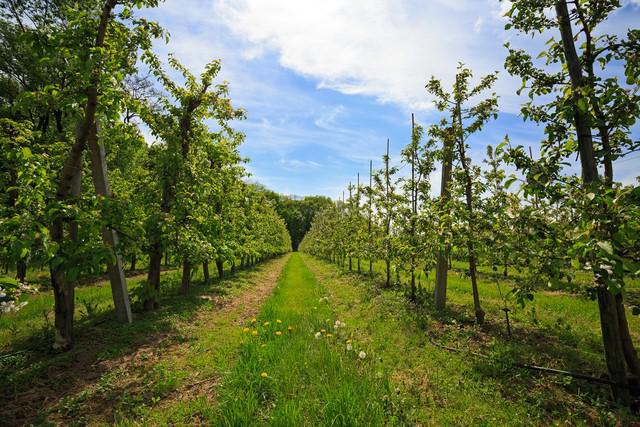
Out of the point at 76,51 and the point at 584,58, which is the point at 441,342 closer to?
the point at 584,58

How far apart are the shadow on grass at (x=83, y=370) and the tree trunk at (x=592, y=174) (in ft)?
23.1

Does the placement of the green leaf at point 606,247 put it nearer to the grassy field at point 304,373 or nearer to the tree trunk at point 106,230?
the grassy field at point 304,373

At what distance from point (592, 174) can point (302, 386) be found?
5489mm

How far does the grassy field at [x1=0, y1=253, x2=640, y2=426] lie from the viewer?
14.4 feet

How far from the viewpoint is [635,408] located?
4.49 metres

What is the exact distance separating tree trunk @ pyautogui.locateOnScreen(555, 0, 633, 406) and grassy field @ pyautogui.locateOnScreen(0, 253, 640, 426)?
489 mm

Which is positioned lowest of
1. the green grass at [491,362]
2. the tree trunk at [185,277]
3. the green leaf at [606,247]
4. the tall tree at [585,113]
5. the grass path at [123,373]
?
the grass path at [123,373]

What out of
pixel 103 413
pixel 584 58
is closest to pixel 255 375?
pixel 103 413

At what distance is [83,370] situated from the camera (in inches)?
231

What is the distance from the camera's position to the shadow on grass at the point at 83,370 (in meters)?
4.70

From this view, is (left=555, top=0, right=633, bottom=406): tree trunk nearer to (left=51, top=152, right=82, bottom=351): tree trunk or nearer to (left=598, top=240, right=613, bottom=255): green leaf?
(left=598, top=240, right=613, bottom=255): green leaf

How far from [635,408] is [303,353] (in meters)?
5.29

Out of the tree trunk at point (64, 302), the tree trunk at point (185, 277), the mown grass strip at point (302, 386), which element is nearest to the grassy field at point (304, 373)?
the mown grass strip at point (302, 386)

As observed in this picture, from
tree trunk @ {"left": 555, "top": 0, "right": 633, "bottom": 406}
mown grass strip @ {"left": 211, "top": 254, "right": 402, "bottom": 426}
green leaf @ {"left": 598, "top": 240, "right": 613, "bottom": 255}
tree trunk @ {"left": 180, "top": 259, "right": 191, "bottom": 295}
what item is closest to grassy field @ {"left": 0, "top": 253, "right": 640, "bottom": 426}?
mown grass strip @ {"left": 211, "top": 254, "right": 402, "bottom": 426}
